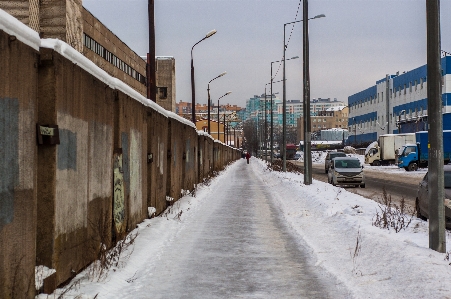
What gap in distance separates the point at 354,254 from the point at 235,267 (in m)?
1.76

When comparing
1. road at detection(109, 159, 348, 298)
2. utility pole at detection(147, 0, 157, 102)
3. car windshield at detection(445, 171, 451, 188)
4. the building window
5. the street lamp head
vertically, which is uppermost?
the building window

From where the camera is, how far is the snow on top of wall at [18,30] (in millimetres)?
4863

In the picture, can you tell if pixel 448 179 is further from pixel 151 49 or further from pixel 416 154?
pixel 416 154

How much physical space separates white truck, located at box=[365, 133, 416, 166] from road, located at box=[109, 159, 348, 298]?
46.1 metres

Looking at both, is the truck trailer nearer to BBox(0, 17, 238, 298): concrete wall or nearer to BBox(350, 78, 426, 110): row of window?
BBox(350, 78, 426, 110): row of window

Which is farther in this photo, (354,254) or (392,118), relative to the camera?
(392,118)

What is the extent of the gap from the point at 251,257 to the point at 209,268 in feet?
3.53

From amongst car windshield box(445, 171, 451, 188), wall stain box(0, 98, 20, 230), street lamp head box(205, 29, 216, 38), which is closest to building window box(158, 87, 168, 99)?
street lamp head box(205, 29, 216, 38)

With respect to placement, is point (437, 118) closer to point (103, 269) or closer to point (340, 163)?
point (103, 269)

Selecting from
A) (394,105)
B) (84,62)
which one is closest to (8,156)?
(84,62)

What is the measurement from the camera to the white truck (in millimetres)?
56156

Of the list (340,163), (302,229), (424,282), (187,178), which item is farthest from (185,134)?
(424,282)

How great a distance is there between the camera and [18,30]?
17.0 ft

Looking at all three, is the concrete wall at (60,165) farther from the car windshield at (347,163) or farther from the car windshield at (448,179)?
the car windshield at (347,163)
